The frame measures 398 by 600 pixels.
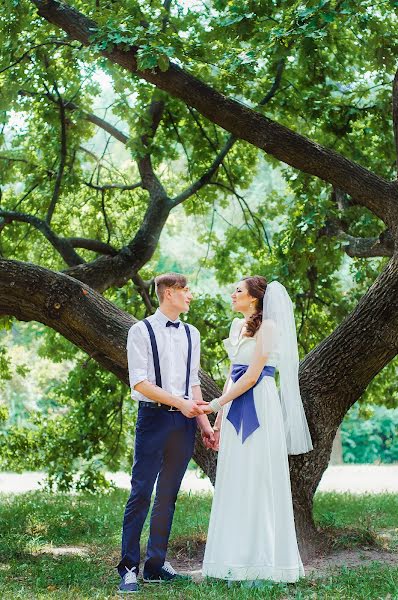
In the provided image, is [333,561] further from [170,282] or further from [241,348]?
[170,282]

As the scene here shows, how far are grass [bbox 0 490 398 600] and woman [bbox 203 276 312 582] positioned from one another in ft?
0.68

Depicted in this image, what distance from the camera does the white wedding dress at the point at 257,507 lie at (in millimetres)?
5773

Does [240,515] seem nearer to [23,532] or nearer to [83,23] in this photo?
[23,532]

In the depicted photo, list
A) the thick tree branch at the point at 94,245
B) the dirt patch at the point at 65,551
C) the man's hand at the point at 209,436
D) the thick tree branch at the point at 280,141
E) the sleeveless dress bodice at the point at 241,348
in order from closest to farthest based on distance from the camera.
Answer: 1. the sleeveless dress bodice at the point at 241,348
2. the man's hand at the point at 209,436
3. the dirt patch at the point at 65,551
4. the thick tree branch at the point at 280,141
5. the thick tree branch at the point at 94,245

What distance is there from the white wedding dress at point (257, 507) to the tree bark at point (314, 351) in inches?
47.8

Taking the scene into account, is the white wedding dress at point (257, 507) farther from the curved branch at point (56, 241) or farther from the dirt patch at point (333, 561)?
the curved branch at point (56, 241)

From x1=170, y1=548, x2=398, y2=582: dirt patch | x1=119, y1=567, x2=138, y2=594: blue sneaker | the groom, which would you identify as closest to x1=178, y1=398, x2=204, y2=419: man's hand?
the groom

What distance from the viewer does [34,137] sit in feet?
43.3

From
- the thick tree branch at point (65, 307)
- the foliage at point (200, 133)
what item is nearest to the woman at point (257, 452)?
the thick tree branch at point (65, 307)

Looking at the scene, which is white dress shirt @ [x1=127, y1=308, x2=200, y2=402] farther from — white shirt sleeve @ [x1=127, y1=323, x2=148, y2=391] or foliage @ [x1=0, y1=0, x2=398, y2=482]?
foliage @ [x1=0, y1=0, x2=398, y2=482]

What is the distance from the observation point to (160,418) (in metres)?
5.89

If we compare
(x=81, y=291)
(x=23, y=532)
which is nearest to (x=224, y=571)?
(x=81, y=291)

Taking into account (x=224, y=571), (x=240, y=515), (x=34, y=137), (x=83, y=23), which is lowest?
(x=224, y=571)

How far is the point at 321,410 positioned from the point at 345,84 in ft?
19.8
